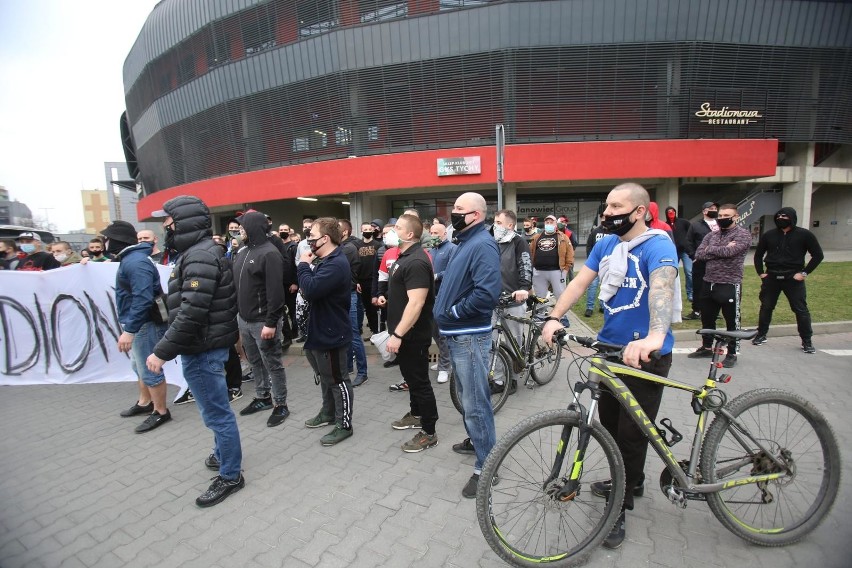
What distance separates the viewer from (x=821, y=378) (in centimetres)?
471

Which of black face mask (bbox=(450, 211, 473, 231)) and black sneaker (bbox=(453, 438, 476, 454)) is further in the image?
black sneaker (bbox=(453, 438, 476, 454))

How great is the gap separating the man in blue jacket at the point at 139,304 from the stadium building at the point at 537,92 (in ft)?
51.7

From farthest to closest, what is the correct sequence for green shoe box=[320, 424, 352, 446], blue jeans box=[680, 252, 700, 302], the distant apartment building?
the distant apartment building → blue jeans box=[680, 252, 700, 302] → green shoe box=[320, 424, 352, 446]

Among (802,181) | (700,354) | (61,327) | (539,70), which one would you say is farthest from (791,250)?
(802,181)

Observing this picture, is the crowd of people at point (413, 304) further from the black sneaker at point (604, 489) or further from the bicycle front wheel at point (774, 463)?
the bicycle front wheel at point (774, 463)

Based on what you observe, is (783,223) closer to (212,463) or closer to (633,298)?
(633,298)

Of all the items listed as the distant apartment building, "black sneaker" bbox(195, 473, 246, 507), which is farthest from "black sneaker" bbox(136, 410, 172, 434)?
the distant apartment building

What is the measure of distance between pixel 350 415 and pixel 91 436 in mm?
2782

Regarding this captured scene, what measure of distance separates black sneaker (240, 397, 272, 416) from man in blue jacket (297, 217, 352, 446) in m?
1.20

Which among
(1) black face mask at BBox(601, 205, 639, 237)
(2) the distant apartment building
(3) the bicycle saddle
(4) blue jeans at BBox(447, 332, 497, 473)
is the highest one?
(2) the distant apartment building

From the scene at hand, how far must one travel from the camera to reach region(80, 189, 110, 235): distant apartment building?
8194 cm

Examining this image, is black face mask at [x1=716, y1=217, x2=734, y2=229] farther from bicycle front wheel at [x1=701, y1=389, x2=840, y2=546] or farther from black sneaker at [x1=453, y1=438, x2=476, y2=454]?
black sneaker at [x1=453, y1=438, x2=476, y2=454]

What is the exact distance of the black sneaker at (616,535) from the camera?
7.81ft

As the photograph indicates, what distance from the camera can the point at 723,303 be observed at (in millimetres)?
5316
